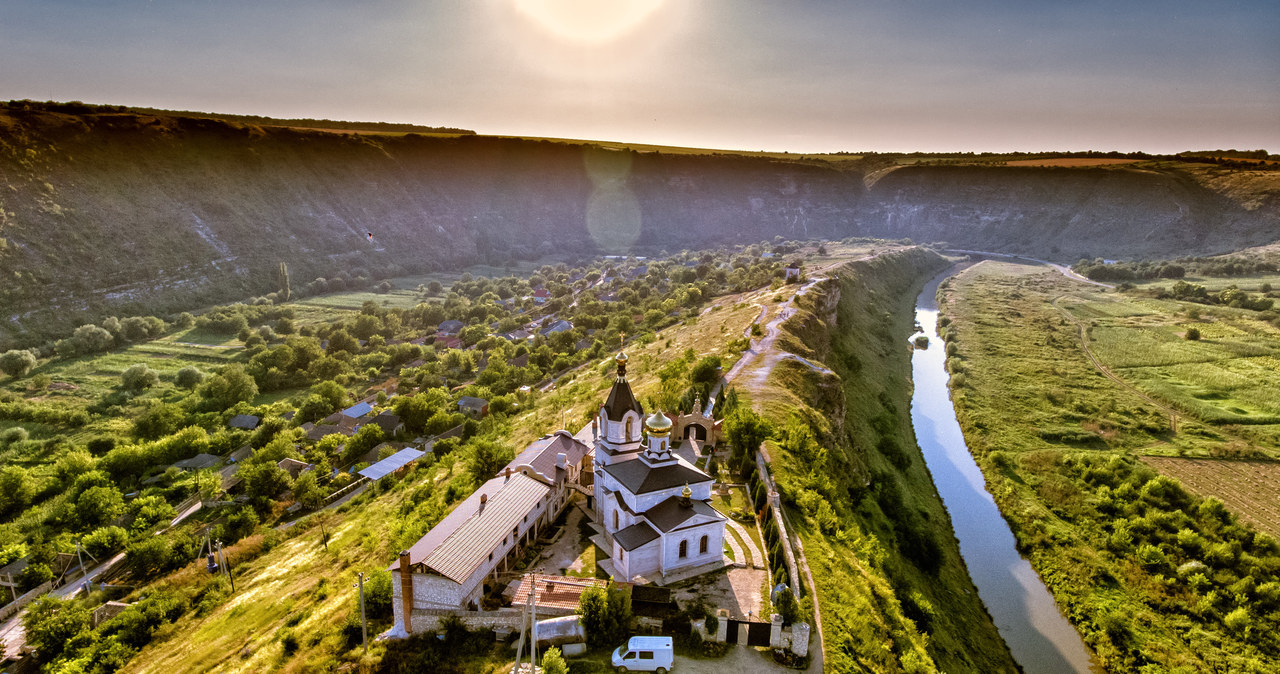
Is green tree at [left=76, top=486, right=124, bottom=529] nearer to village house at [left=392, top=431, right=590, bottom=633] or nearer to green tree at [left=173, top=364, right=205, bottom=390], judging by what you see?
green tree at [left=173, top=364, right=205, bottom=390]

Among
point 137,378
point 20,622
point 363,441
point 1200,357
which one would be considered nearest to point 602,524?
point 363,441

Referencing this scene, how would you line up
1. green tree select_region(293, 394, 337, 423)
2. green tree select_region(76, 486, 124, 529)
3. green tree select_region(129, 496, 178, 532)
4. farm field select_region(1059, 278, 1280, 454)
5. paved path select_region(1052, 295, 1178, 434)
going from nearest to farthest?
green tree select_region(76, 486, 124, 529), green tree select_region(129, 496, 178, 532), farm field select_region(1059, 278, 1280, 454), paved path select_region(1052, 295, 1178, 434), green tree select_region(293, 394, 337, 423)

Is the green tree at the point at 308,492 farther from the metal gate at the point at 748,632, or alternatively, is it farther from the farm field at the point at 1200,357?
the farm field at the point at 1200,357

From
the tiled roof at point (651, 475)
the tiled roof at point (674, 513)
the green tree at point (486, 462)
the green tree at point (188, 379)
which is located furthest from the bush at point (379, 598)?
the green tree at point (188, 379)

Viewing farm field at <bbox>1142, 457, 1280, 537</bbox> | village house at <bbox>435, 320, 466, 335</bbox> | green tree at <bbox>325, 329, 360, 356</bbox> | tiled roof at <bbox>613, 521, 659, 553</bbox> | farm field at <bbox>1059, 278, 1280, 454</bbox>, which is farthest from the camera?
village house at <bbox>435, 320, 466, 335</bbox>

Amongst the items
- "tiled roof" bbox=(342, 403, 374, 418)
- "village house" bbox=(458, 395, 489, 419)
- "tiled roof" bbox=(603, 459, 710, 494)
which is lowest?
"tiled roof" bbox=(342, 403, 374, 418)

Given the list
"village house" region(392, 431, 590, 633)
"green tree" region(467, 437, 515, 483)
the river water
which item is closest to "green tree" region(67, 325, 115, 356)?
"green tree" region(467, 437, 515, 483)

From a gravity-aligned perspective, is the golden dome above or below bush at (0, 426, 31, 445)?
above
